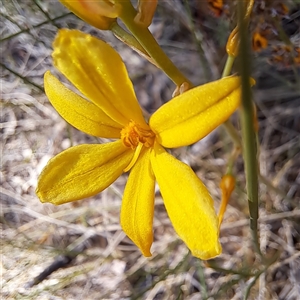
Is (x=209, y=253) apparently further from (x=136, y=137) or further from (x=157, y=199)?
(x=157, y=199)

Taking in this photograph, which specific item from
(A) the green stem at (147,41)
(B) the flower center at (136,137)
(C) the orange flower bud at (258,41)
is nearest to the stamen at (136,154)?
(B) the flower center at (136,137)

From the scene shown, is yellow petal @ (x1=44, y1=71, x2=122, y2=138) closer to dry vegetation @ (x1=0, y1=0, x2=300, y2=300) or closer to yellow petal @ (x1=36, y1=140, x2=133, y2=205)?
yellow petal @ (x1=36, y1=140, x2=133, y2=205)

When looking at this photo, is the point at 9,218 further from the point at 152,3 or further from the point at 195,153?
the point at 152,3

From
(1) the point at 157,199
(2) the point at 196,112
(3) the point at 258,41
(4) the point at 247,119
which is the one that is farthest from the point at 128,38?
(1) the point at 157,199


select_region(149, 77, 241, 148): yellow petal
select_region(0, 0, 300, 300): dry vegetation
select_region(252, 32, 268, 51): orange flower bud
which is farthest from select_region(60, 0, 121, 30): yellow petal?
select_region(0, 0, 300, 300): dry vegetation

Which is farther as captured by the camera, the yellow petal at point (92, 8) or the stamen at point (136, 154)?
the stamen at point (136, 154)

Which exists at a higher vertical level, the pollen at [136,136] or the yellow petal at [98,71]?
the yellow petal at [98,71]

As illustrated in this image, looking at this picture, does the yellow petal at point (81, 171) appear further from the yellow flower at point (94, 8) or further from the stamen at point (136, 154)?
the yellow flower at point (94, 8)
